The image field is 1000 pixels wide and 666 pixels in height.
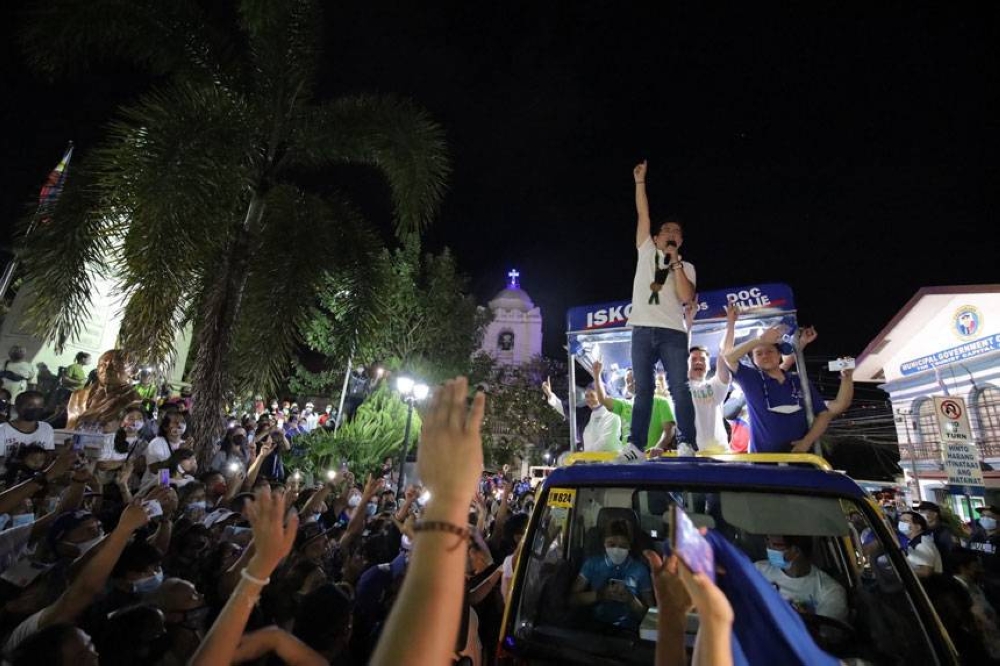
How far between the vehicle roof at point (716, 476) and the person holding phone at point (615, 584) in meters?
0.62

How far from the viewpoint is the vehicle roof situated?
99.1 inches

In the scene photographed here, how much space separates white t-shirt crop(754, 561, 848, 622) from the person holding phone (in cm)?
66

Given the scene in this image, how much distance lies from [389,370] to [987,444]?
20.3m

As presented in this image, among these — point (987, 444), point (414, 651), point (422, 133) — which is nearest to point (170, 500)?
point (414, 651)

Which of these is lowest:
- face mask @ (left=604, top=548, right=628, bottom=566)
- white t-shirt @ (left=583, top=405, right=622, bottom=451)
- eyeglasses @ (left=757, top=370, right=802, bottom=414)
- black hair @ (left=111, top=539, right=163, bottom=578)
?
black hair @ (left=111, top=539, right=163, bottom=578)

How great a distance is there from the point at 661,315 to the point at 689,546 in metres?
3.45

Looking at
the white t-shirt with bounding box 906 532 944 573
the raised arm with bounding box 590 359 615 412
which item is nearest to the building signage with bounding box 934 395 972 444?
the white t-shirt with bounding box 906 532 944 573

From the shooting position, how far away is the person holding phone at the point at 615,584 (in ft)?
8.93

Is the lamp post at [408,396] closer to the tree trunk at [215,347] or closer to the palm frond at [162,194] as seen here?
the tree trunk at [215,347]

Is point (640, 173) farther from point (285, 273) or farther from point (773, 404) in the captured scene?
point (285, 273)

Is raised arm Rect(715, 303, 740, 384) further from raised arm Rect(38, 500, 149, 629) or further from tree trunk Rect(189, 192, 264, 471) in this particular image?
tree trunk Rect(189, 192, 264, 471)

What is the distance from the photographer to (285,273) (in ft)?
25.0

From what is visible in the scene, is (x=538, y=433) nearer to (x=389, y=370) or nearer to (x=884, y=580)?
(x=389, y=370)

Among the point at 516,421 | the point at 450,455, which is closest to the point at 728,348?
the point at 450,455
